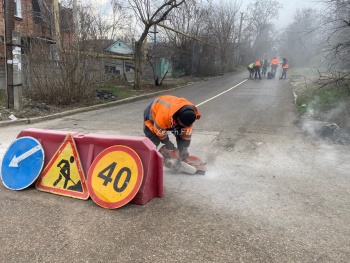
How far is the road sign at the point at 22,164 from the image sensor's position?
12.3ft

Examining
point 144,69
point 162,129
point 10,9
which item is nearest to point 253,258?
point 162,129

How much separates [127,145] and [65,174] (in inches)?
33.8

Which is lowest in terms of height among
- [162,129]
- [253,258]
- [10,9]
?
[253,258]

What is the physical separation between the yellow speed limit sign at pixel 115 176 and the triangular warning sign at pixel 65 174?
0.21m

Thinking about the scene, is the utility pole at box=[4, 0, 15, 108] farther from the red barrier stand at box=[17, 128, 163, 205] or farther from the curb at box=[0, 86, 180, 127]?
the red barrier stand at box=[17, 128, 163, 205]

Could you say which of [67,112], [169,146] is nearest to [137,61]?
[67,112]

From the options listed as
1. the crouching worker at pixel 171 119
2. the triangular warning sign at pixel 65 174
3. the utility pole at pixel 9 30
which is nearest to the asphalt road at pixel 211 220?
the triangular warning sign at pixel 65 174

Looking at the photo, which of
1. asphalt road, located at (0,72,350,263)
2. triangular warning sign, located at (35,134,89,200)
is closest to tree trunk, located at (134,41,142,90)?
asphalt road, located at (0,72,350,263)

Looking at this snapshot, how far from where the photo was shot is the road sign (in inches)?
148

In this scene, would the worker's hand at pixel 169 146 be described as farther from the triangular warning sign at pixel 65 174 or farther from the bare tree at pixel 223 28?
the bare tree at pixel 223 28

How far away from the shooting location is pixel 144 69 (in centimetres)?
2417

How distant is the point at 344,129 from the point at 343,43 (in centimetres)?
263

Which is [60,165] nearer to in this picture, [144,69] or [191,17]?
[144,69]

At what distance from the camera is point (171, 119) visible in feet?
13.0
